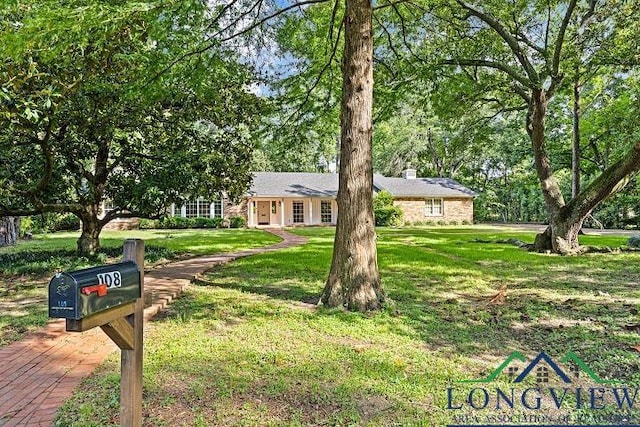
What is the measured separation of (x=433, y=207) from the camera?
99.2 ft

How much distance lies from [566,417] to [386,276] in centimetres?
539

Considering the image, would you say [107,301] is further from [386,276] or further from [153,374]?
[386,276]

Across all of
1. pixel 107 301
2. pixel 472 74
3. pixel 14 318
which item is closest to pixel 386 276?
pixel 14 318

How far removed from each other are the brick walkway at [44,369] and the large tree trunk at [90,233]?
6.33 meters

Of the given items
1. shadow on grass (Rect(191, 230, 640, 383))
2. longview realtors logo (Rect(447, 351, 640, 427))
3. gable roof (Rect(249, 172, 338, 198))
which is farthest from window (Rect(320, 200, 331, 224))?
longview realtors logo (Rect(447, 351, 640, 427))

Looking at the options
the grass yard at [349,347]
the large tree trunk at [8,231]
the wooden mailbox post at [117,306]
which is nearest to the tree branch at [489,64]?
the grass yard at [349,347]

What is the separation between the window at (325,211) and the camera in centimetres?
2984

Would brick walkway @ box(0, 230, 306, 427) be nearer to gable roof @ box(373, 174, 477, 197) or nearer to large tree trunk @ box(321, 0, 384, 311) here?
large tree trunk @ box(321, 0, 384, 311)

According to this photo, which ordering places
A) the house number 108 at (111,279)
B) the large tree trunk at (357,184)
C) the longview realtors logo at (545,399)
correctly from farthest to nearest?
the large tree trunk at (357,184), the longview realtors logo at (545,399), the house number 108 at (111,279)

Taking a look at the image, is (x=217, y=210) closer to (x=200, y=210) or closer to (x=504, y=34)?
(x=200, y=210)

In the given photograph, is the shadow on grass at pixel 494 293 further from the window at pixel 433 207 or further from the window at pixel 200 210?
the window at pixel 433 207

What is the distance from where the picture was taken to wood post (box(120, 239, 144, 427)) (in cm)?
208

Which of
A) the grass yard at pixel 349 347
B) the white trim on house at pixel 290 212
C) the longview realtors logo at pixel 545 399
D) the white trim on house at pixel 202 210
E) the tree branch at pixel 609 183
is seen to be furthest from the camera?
the white trim on house at pixel 290 212

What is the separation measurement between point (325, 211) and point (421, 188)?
733 cm
